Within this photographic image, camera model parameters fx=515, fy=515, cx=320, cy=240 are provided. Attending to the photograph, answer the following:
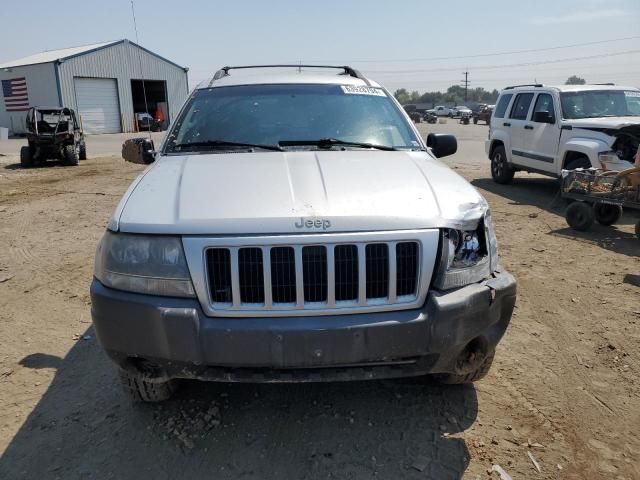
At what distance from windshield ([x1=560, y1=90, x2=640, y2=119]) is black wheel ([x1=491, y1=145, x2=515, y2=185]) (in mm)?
2056

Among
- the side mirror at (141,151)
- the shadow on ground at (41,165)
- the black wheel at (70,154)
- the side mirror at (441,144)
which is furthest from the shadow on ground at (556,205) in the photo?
the shadow on ground at (41,165)

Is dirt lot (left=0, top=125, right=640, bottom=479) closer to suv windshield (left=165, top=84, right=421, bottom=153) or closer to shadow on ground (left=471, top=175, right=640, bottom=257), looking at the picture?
suv windshield (left=165, top=84, right=421, bottom=153)

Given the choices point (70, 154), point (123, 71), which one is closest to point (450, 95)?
point (123, 71)

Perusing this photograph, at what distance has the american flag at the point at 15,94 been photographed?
34.0 m

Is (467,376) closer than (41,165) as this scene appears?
Yes

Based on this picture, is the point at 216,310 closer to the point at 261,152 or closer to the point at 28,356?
the point at 261,152

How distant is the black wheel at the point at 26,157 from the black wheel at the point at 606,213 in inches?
632

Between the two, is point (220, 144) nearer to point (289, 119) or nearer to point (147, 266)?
point (289, 119)

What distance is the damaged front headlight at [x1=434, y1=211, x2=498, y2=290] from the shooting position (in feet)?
7.80

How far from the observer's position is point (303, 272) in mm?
2283

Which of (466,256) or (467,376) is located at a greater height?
(466,256)

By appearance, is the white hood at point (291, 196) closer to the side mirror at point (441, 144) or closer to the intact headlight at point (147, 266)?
the intact headlight at point (147, 266)

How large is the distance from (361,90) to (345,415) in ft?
8.11

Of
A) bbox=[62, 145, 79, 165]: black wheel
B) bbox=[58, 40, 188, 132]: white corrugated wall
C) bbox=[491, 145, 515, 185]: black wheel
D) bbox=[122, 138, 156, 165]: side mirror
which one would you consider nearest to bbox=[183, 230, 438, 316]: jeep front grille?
bbox=[122, 138, 156, 165]: side mirror
